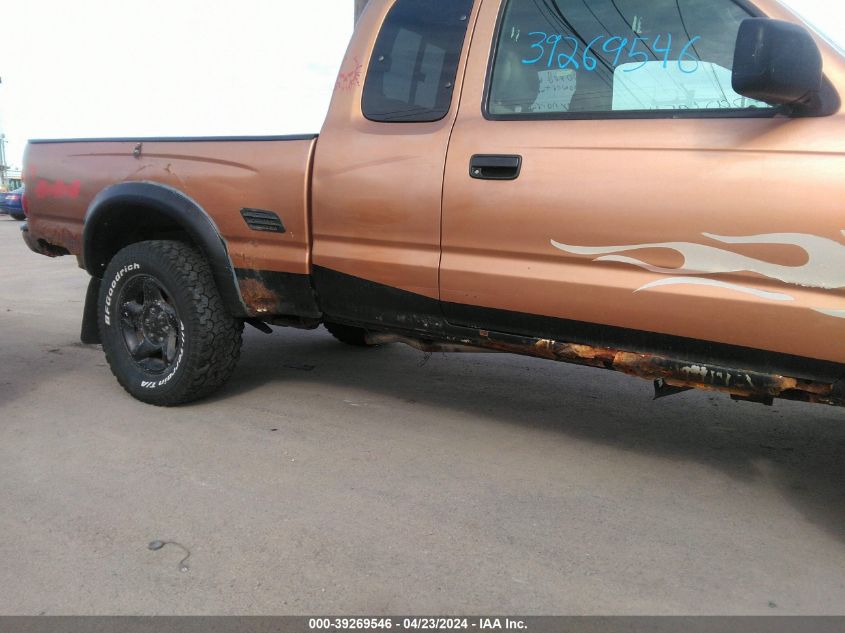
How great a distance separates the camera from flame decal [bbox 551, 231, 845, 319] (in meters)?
2.25

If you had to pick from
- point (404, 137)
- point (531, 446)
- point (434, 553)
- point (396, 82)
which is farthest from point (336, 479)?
point (396, 82)

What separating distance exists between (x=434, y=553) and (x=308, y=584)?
1.47ft

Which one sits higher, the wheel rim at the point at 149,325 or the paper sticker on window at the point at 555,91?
the paper sticker on window at the point at 555,91

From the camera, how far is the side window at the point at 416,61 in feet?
9.90

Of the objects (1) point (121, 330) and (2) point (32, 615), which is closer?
(2) point (32, 615)

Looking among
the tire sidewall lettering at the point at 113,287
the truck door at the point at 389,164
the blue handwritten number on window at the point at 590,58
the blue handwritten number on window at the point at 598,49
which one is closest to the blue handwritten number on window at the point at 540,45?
the blue handwritten number on window at the point at 598,49

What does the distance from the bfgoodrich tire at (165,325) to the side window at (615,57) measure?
70.2 inches

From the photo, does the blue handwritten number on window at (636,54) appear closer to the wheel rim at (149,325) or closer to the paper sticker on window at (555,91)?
the paper sticker on window at (555,91)
